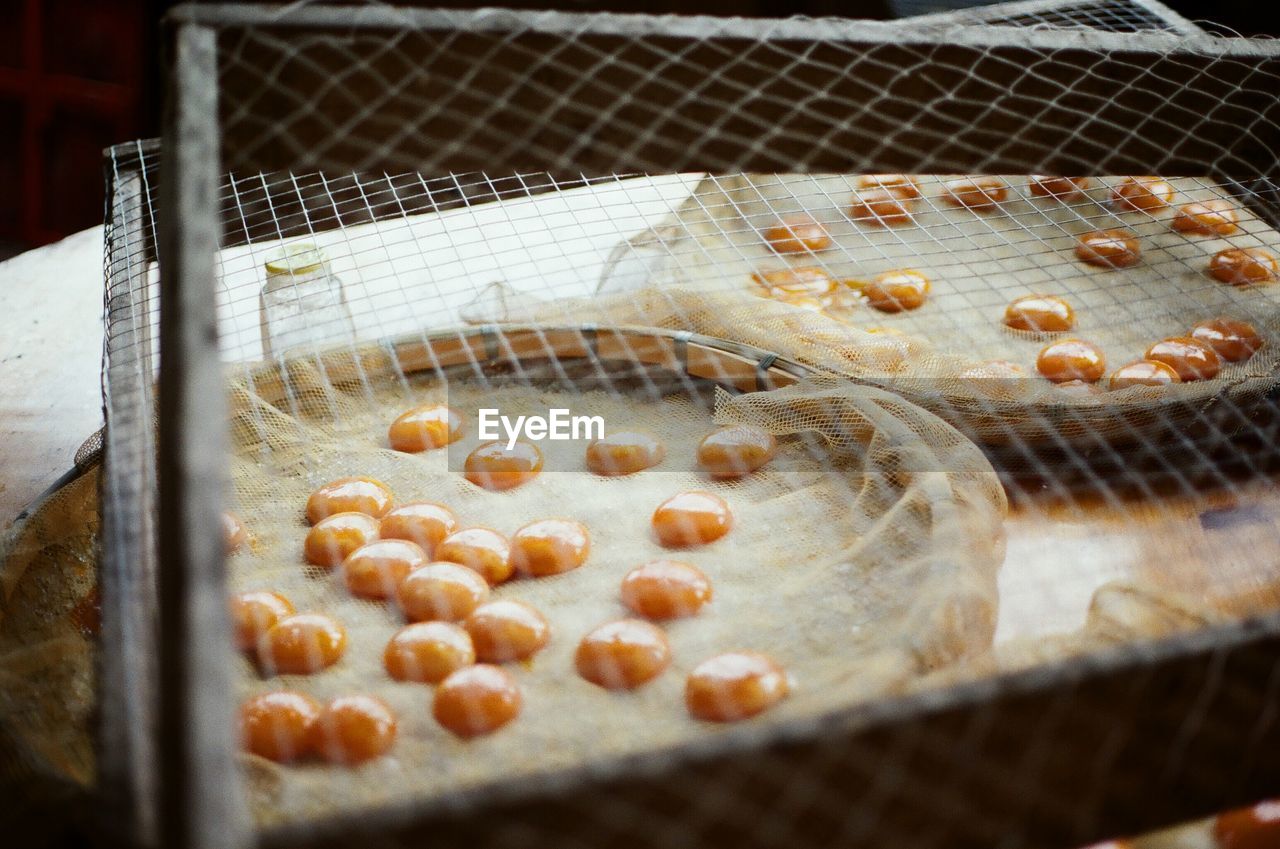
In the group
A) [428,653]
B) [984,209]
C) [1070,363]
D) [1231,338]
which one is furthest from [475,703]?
[984,209]

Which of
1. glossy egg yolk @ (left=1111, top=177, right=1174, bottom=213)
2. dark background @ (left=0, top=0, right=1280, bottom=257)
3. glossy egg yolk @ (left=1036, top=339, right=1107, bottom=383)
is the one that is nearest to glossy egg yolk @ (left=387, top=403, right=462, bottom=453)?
glossy egg yolk @ (left=1036, top=339, right=1107, bottom=383)

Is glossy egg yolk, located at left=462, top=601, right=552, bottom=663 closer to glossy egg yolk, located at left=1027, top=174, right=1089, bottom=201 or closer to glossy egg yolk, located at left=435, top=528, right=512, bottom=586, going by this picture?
glossy egg yolk, located at left=435, top=528, right=512, bottom=586

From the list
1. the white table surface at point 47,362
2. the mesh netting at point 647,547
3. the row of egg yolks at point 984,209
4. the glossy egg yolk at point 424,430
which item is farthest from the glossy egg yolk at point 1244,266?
the white table surface at point 47,362

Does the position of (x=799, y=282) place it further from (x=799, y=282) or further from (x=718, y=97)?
(x=718, y=97)

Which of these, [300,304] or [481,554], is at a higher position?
[300,304]

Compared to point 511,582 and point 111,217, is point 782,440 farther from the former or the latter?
point 111,217

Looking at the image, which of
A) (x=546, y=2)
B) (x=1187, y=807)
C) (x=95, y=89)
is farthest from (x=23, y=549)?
(x=95, y=89)

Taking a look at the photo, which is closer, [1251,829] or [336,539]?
[1251,829]
